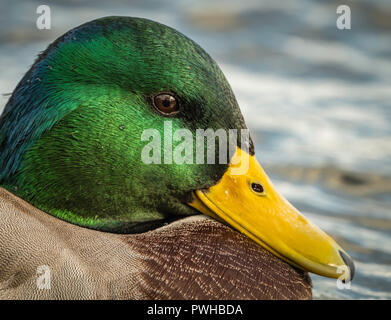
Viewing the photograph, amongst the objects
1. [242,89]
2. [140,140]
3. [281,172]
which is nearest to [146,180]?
[140,140]

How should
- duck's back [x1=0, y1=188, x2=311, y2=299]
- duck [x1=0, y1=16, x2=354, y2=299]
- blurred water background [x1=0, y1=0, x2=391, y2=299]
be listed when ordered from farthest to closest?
blurred water background [x1=0, y1=0, x2=391, y2=299] → duck [x1=0, y1=16, x2=354, y2=299] → duck's back [x1=0, y1=188, x2=311, y2=299]

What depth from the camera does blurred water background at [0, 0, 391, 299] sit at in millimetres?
5684

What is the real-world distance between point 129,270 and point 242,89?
4236 mm

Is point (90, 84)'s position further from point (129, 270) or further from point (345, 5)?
point (345, 5)

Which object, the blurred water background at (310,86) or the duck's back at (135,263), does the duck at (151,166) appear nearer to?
the duck's back at (135,263)

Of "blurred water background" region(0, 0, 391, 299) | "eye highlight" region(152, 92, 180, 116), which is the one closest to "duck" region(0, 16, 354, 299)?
"eye highlight" region(152, 92, 180, 116)

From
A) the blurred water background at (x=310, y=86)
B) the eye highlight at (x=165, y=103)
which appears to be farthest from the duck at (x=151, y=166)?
the blurred water background at (x=310, y=86)

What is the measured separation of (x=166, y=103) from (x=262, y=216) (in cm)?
65

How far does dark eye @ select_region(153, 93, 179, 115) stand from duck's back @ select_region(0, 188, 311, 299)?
51 cm

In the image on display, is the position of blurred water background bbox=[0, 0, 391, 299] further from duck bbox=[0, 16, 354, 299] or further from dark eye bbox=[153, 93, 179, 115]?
dark eye bbox=[153, 93, 179, 115]

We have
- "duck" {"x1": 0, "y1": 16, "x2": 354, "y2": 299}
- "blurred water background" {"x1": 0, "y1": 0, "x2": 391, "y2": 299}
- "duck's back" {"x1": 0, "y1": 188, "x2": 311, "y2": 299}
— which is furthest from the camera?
"blurred water background" {"x1": 0, "y1": 0, "x2": 391, "y2": 299}

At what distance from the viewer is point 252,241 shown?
353cm

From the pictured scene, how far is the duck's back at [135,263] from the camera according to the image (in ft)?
10.0

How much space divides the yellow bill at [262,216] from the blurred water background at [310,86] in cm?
142
